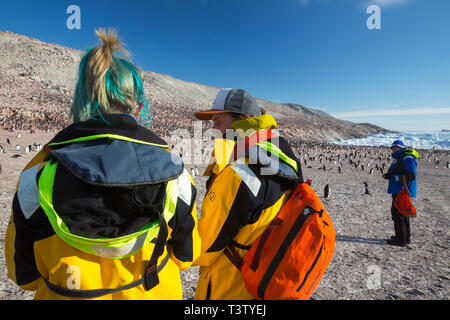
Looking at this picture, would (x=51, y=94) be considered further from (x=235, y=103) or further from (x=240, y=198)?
(x=240, y=198)

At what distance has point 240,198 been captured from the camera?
4.83 feet

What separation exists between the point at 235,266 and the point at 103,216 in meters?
1.02

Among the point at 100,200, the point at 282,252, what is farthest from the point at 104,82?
the point at 282,252

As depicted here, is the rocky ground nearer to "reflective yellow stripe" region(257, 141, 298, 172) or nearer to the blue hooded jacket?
the blue hooded jacket

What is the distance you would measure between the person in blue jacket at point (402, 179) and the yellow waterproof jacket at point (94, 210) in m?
5.30

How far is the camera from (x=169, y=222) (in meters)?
1.22

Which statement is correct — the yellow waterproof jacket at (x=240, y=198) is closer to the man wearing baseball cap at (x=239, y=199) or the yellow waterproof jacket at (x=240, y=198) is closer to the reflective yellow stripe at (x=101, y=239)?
the man wearing baseball cap at (x=239, y=199)

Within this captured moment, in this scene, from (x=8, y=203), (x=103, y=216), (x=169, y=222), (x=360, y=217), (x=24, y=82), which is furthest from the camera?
(x=24, y=82)

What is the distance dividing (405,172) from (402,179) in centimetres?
16

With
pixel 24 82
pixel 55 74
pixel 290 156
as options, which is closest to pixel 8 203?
pixel 290 156

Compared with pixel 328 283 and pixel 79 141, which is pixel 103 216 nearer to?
pixel 79 141

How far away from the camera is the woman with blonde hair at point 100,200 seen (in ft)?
3.04

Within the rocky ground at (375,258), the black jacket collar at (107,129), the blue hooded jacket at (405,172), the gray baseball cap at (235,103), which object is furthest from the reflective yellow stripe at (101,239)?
the blue hooded jacket at (405,172)

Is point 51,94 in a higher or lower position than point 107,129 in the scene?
higher
